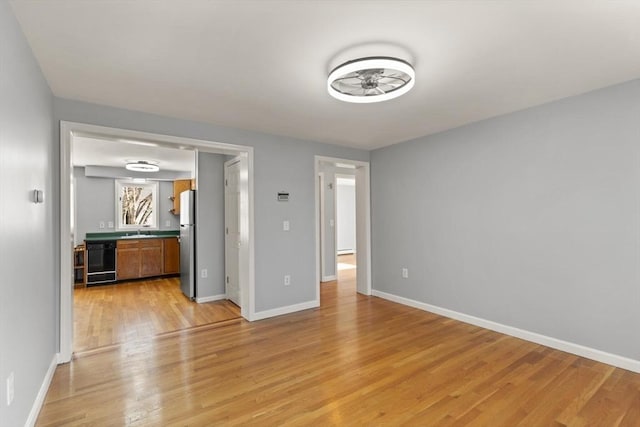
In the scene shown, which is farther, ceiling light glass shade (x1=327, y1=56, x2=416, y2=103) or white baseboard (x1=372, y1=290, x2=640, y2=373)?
white baseboard (x1=372, y1=290, x2=640, y2=373)

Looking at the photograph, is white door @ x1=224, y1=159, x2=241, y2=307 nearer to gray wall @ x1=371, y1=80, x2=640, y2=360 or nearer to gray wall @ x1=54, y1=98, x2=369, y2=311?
gray wall @ x1=54, y1=98, x2=369, y2=311

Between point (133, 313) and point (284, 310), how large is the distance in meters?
1.98

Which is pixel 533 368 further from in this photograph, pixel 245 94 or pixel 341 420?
pixel 245 94

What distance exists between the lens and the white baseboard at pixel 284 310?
379 centimetres

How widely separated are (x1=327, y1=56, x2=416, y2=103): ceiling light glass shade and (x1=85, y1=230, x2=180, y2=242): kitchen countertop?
17.7 ft

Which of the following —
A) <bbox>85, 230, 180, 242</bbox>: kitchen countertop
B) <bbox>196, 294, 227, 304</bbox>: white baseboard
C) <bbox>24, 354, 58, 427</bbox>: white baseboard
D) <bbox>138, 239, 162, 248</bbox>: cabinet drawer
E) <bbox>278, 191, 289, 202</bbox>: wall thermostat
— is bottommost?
<bbox>196, 294, 227, 304</bbox>: white baseboard

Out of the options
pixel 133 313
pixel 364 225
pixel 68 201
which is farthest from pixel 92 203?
pixel 364 225

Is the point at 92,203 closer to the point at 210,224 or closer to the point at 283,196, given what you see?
the point at 210,224

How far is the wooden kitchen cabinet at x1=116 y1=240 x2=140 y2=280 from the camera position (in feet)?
19.4

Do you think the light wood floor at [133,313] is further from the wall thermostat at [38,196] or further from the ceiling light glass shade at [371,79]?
the ceiling light glass shade at [371,79]

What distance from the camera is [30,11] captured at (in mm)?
1609

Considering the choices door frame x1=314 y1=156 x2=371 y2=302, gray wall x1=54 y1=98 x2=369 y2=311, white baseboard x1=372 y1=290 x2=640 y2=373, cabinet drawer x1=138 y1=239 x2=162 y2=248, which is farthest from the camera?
cabinet drawer x1=138 y1=239 x2=162 y2=248

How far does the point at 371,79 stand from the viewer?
2.29m

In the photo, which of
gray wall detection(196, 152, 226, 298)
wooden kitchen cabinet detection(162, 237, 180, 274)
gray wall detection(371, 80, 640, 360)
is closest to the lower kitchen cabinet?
wooden kitchen cabinet detection(162, 237, 180, 274)
